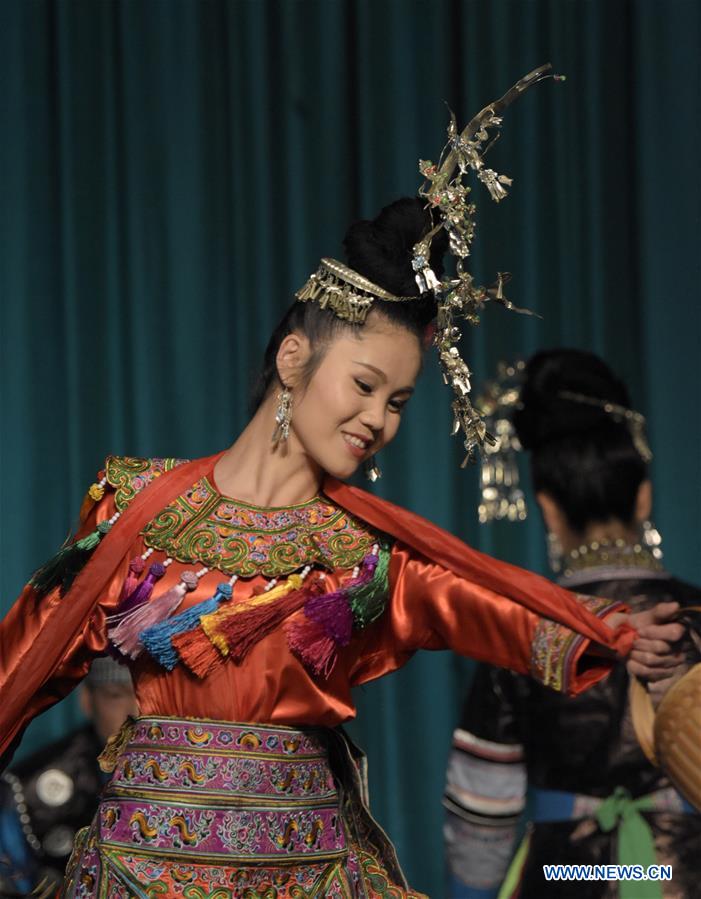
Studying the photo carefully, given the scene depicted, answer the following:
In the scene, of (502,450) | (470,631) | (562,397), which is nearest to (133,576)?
(470,631)

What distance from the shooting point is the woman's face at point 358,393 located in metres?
2.07

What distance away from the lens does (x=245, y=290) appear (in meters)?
3.71

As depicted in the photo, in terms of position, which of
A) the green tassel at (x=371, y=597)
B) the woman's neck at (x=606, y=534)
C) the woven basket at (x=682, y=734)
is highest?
the green tassel at (x=371, y=597)

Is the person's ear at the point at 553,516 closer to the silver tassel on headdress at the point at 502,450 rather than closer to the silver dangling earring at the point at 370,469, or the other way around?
the silver tassel on headdress at the point at 502,450

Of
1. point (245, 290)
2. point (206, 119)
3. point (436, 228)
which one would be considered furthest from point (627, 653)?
point (206, 119)

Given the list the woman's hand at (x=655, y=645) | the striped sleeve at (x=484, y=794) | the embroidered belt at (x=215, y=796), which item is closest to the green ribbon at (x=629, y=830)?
the striped sleeve at (x=484, y=794)

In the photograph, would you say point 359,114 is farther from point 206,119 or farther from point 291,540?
point 291,540

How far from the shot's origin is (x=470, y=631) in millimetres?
2105

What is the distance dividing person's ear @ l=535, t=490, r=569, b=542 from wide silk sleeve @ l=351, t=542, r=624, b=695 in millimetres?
763

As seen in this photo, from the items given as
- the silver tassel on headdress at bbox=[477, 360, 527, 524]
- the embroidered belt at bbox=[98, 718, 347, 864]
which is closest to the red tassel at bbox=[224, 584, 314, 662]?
the embroidered belt at bbox=[98, 718, 347, 864]

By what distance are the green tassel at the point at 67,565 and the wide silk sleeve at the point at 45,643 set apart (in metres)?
0.02

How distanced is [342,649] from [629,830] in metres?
0.87

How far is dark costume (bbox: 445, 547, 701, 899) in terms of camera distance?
268cm

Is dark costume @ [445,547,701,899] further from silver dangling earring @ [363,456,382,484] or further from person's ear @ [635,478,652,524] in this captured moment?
silver dangling earring @ [363,456,382,484]
